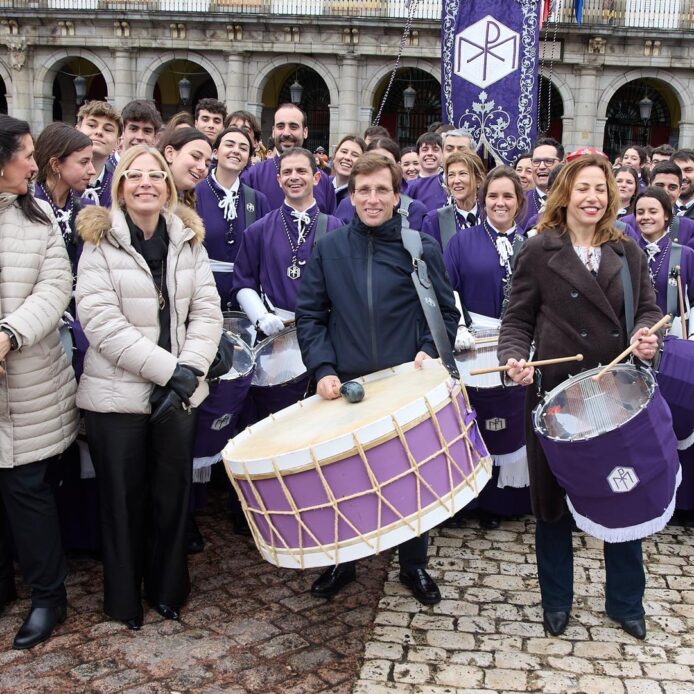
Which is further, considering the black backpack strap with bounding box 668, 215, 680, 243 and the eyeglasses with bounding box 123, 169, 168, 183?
the black backpack strap with bounding box 668, 215, 680, 243

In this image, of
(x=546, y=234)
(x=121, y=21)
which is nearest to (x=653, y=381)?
(x=546, y=234)

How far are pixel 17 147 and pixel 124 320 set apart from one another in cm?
93

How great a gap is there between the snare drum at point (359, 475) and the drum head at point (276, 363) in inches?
44.2

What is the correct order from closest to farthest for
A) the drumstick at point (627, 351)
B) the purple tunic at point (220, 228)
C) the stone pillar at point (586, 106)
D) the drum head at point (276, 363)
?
1. the drumstick at point (627, 351)
2. the drum head at point (276, 363)
3. the purple tunic at point (220, 228)
4. the stone pillar at point (586, 106)

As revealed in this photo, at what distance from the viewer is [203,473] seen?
4910 millimetres

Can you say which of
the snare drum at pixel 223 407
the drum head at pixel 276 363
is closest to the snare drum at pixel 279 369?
the drum head at pixel 276 363

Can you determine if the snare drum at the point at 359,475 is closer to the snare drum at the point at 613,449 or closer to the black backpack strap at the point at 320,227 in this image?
the snare drum at the point at 613,449

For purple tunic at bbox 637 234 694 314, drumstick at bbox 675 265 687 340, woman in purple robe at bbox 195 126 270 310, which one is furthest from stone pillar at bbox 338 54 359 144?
drumstick at bbox 675 265 687 340

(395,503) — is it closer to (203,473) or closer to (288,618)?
(288,618)

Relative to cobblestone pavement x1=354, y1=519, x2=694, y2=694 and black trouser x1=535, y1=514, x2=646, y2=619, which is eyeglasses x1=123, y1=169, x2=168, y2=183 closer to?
cobblestone pavement x1=354, y1=519, x2=694, y2=694

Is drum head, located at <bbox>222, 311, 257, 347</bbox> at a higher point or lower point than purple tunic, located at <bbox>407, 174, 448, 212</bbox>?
lower

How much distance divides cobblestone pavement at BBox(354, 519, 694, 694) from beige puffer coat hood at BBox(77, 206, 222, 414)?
160 centimetres

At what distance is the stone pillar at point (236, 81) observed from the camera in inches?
998

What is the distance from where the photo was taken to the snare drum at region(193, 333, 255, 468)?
14.7 feet
